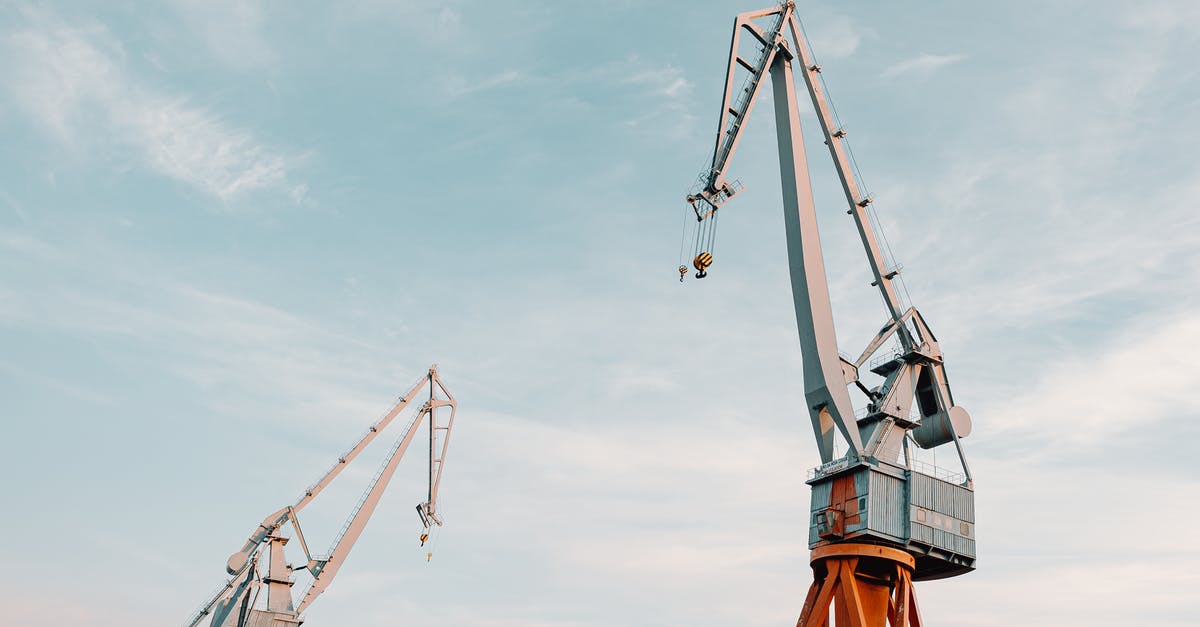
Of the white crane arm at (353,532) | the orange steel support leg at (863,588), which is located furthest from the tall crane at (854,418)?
the white crane arm at (353,532)

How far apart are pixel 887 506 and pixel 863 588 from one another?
3.69 m

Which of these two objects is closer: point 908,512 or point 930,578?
point 908,512

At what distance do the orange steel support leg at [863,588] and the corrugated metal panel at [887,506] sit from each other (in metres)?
0.92

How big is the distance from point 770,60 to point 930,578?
2618cm

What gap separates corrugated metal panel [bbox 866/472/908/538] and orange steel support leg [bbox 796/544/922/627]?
92 cm

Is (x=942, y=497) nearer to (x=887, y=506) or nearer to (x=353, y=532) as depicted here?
(x=887, y=506)

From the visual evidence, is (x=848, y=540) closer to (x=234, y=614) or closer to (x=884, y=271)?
(x=884, y=271)

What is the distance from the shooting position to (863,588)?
45.5 meters

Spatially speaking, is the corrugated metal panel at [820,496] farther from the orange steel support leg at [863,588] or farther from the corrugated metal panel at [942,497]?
the corrugated metal panel at [942,497]

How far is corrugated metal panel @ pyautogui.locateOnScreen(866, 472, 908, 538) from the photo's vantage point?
148 feet

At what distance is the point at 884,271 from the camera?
52.4m

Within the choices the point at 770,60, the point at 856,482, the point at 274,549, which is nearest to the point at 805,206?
the point at 770,60

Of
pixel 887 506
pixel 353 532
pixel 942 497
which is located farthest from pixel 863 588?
pixel 353 532

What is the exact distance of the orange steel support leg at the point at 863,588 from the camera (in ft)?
146
